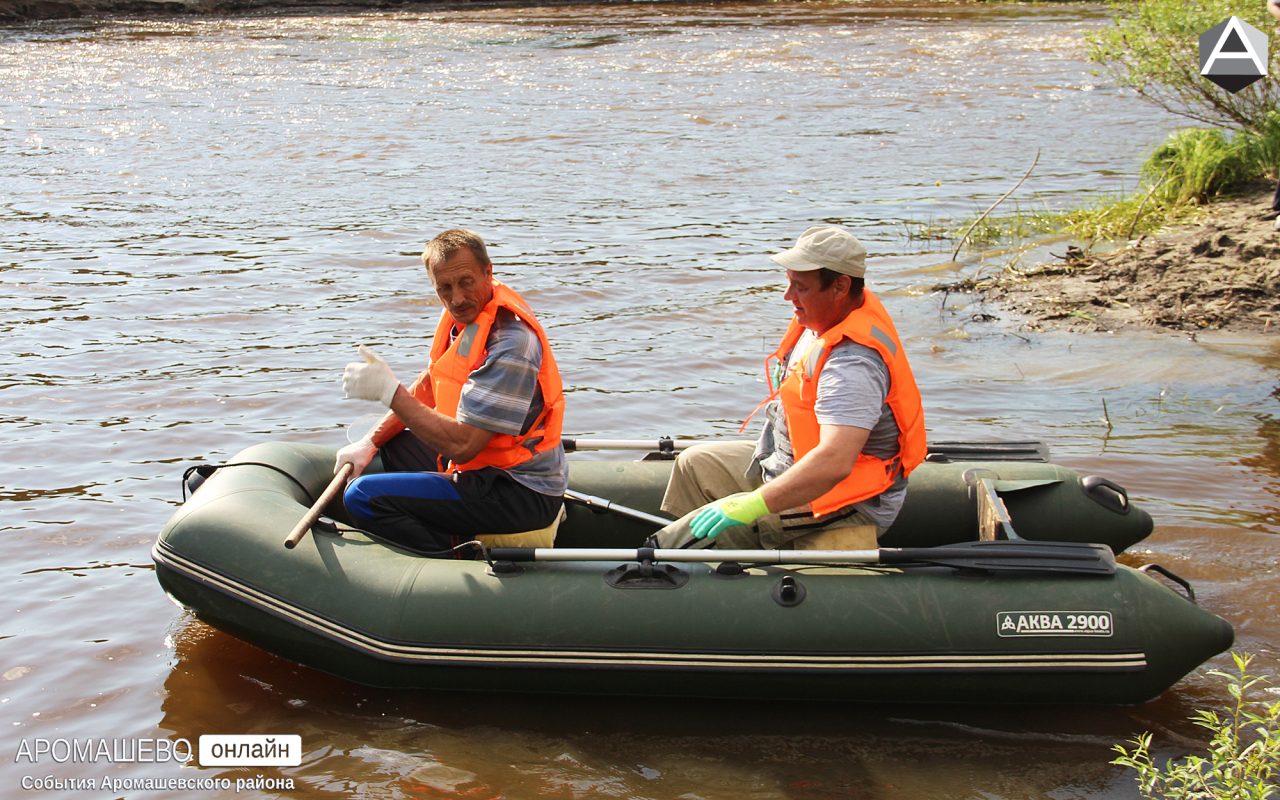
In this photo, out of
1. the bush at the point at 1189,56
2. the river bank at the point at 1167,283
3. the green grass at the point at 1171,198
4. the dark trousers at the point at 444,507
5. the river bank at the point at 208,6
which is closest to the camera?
the dark trousers at the point at 444,507

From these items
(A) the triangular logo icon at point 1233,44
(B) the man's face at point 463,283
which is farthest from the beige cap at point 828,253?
(A) the triangular logo icon at point 1233,44

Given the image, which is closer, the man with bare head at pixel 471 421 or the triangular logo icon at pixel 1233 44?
the man with bare head at pixel 471 421

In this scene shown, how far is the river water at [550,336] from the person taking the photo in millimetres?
3381

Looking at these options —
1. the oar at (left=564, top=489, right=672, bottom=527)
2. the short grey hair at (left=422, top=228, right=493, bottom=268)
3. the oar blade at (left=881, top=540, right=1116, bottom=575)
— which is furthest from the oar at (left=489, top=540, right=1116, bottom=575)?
the short grey hair at (left=422, top=228, right=493, bottom=268)

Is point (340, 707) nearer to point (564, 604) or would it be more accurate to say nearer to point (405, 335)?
point (564, 604)

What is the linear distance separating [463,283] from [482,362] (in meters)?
0.25

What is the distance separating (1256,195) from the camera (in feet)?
27.2

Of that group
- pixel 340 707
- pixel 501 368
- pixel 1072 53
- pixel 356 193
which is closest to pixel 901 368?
pixel 501 368

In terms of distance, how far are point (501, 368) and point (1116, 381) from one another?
389cm

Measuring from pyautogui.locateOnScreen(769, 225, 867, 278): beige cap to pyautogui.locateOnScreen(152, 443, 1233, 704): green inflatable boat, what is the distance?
33.8 inches
